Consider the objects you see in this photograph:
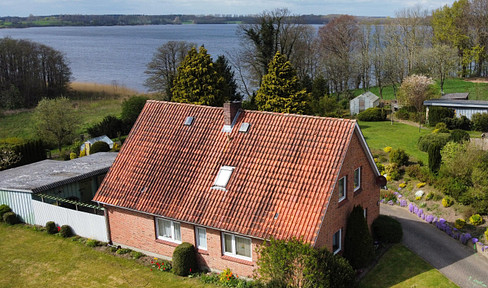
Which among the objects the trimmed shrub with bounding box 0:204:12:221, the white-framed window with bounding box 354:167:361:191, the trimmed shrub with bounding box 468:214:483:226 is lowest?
the trimmed shrub with bounding box 468:214:483:226

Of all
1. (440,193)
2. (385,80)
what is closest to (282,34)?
(385,80)

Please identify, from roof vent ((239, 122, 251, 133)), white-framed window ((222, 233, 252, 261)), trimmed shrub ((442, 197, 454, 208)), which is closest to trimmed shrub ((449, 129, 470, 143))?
trimmed shrub ((442, 197, 454, 208))

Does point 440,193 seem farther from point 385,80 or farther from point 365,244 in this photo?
point 385,80

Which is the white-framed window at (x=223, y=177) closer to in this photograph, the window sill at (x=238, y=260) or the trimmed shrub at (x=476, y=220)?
the window sill at (x=238, y=260)

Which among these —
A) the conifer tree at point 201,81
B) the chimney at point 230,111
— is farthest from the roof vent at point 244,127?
the conifer tree at point 201,81

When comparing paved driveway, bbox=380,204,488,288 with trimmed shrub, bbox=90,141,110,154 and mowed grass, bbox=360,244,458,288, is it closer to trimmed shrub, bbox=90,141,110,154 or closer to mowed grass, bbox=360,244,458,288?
mowed grass, bbox=360,244,458,288

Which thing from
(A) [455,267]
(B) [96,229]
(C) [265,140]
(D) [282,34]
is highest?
(D) [282,34]

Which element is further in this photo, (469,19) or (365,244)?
(469,19)

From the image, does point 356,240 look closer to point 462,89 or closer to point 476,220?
point 476,220
